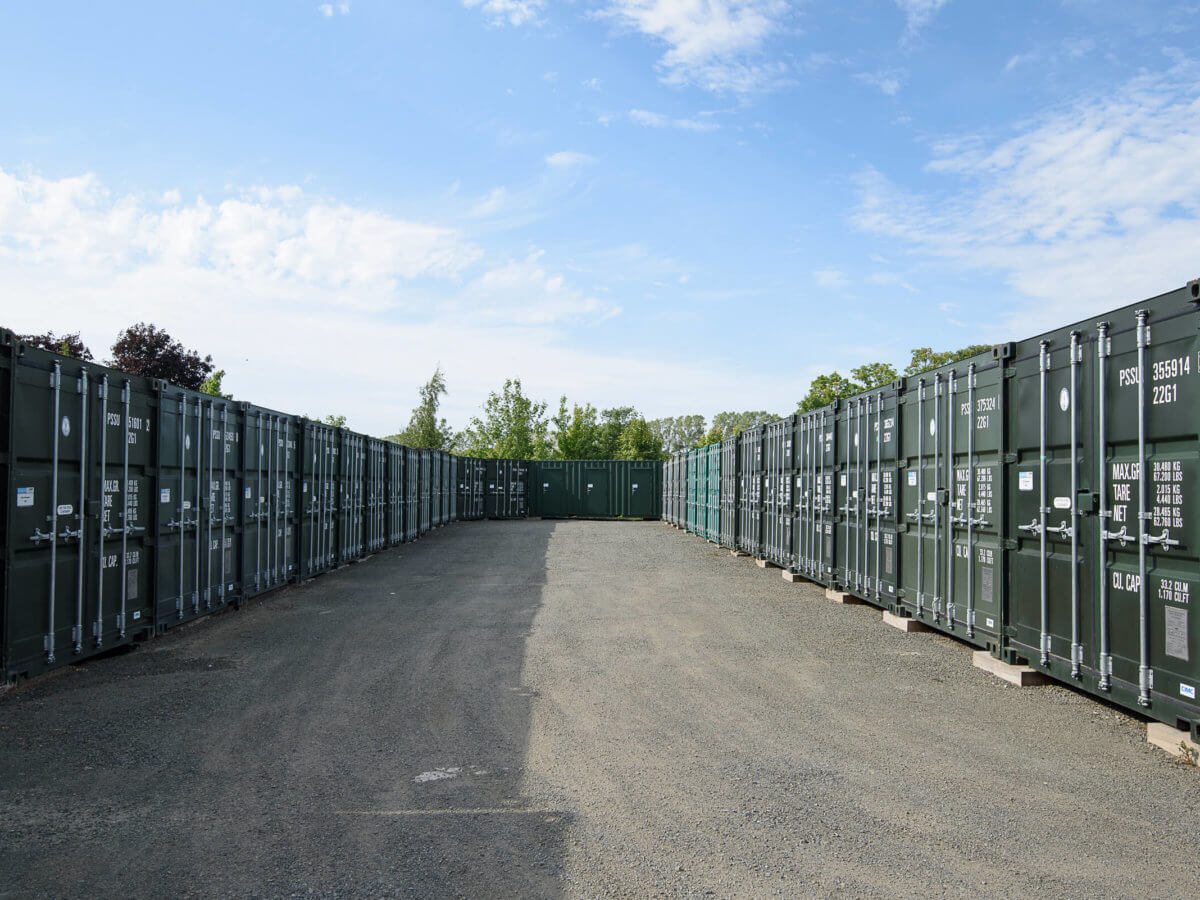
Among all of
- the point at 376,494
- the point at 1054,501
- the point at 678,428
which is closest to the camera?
the point at 1054,501

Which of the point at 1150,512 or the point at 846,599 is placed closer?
the point at 1150,512

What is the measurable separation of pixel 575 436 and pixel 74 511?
5852cm

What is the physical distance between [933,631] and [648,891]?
7523mm

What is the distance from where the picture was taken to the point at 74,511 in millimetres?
7707

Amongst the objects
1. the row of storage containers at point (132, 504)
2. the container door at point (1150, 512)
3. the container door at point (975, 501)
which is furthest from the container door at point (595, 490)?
the container door at point (1150, 512)

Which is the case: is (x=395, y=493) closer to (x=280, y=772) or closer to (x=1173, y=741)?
(x=280, y=772)

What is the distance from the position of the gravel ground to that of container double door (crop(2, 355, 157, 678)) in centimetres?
44

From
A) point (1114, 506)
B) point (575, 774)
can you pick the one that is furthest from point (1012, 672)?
point (575, 774)

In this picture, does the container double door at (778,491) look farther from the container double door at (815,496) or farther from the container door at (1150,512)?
the container door at (1150,512)

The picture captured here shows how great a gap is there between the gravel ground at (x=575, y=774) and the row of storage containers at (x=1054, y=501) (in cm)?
57

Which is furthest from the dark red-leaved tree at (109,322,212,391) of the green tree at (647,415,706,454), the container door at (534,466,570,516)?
the green tree at (647,415,706,454)

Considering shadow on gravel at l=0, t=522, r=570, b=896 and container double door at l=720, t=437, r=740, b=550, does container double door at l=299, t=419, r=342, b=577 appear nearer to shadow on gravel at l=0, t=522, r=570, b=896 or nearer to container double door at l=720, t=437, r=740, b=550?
shadow on gravel at l=0, t=522, r=570, b=896

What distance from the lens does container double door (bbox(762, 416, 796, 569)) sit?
1577cm

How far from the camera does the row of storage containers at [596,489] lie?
38.5 metres
